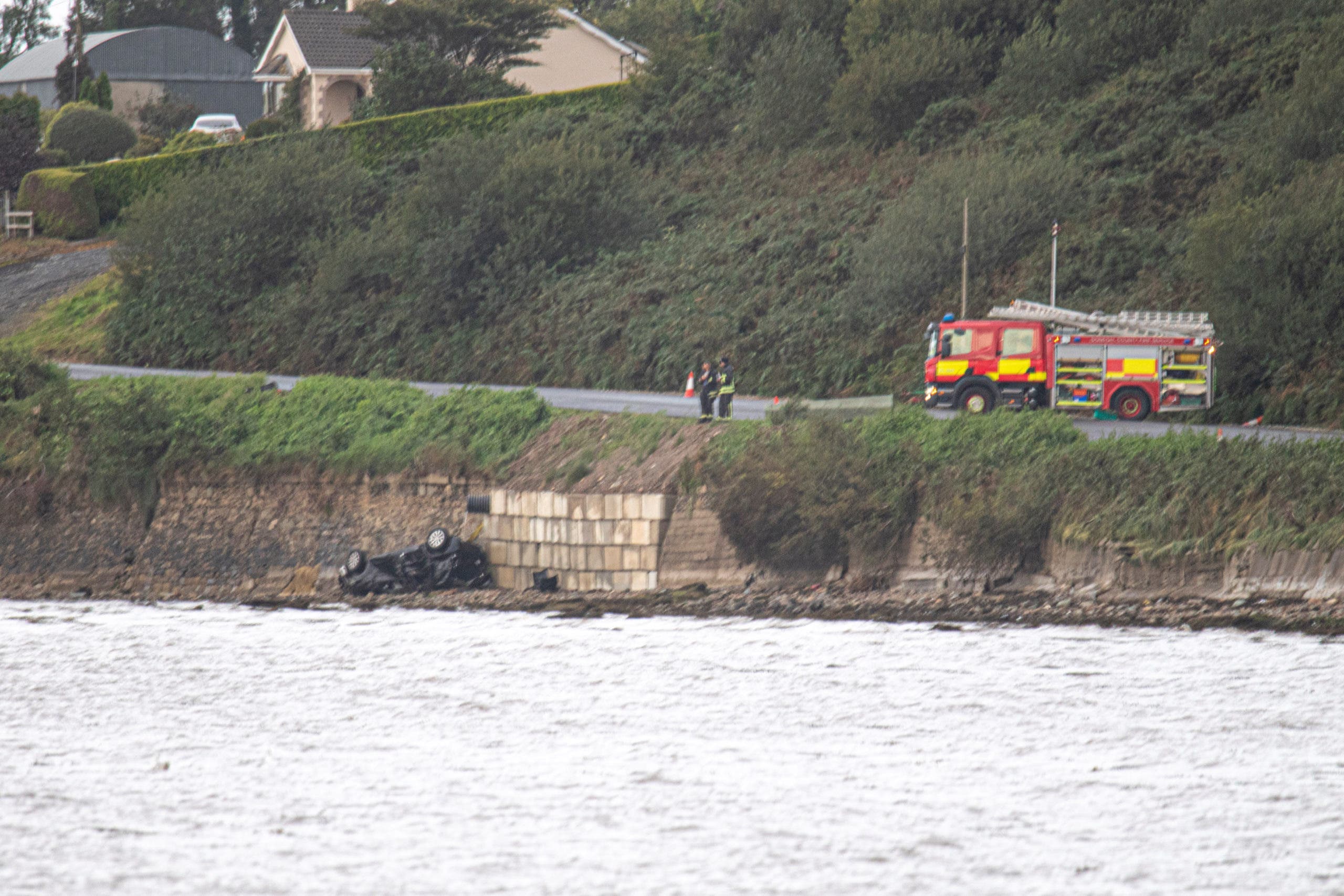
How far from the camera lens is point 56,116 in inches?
2793

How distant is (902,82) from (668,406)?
58.0 feet

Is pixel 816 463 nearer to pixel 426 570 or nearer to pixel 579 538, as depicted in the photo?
pixel 579 538

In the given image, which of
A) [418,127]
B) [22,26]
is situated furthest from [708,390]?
[22,26]

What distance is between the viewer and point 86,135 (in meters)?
69.1

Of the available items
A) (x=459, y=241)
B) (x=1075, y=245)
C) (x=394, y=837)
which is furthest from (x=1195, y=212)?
(x=394, y=837)

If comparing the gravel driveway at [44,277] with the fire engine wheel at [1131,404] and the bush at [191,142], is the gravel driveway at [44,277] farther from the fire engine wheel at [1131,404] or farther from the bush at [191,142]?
the fire engine wheel at [1131,404]

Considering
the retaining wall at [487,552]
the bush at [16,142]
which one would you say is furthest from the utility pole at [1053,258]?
the bush at [16,142]

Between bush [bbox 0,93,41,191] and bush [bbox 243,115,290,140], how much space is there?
829 centimetres

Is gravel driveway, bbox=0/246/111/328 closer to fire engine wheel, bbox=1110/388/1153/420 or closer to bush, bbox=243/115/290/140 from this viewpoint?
bush, bbox=243/115/290/140

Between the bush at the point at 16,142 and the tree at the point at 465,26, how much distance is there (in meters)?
14.0

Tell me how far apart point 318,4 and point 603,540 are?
74.2 meters

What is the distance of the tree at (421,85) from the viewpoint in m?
62.0

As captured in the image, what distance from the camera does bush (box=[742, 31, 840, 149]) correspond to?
49844mm

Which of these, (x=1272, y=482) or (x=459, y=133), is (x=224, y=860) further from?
(x=459, y=133)
